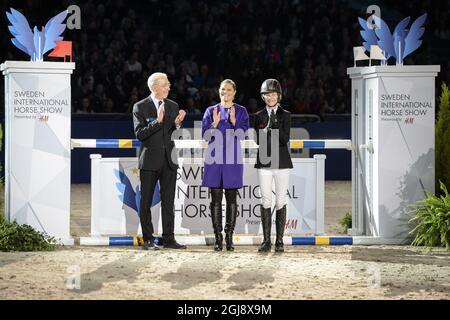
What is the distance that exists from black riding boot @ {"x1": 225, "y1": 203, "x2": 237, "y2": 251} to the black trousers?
0.60 meters

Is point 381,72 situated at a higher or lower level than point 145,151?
higher

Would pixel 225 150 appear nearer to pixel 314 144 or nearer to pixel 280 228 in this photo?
pixel 280 228

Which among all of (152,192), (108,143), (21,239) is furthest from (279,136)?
(21,239)

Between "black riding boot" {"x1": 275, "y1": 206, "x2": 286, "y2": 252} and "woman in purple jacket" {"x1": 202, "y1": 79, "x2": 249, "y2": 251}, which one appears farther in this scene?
"black riding boot" {"x1": 275, "y1": 206, "x2": 286, "y2": 252}

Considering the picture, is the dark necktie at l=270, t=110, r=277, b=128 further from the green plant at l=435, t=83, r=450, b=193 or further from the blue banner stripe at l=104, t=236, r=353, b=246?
the green plant at l=435, t=83, r=450, b=193

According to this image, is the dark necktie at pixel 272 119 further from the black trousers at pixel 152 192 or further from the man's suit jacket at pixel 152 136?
the black trousers at pixel 152 192

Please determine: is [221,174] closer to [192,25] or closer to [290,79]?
[290,79]

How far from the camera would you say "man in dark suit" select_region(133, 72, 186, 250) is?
9812 mm

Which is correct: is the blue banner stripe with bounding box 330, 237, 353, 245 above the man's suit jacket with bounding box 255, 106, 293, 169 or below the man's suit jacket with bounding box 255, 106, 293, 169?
below

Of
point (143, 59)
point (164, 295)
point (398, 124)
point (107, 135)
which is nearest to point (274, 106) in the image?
point (398, 124)

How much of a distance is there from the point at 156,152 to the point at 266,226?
139cm

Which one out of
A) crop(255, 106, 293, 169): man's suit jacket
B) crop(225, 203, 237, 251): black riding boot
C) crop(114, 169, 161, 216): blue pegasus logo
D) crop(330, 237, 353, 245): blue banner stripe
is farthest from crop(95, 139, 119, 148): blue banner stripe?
crop(330, 237, 353, 245): blue banner stripe

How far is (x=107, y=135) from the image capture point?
18516 millimetres

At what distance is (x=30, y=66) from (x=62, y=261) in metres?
2.37
